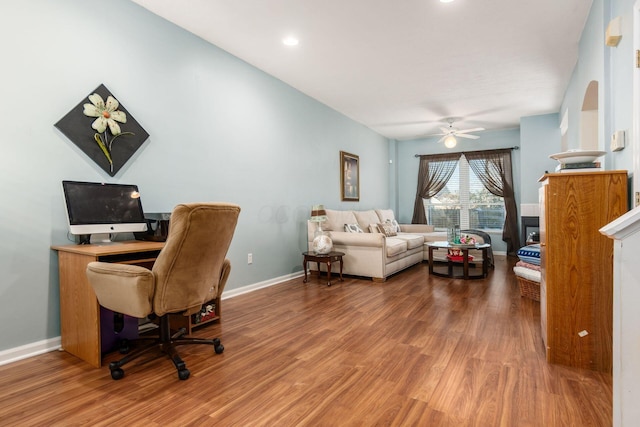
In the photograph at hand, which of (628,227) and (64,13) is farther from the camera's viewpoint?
(64,13)

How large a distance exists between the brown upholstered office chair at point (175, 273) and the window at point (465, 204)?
6.74 metres

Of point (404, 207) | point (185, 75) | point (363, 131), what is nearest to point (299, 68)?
point (185, 75)

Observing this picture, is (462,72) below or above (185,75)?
above

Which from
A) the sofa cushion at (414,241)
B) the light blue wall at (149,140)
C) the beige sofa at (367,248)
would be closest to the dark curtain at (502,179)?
the sofa cushion at (414,241)

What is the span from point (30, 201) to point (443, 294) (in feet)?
12.8

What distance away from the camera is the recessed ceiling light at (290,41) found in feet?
11.6

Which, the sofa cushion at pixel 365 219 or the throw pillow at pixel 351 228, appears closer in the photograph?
the throw pillow at pixel 351 228

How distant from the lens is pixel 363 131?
23.3 feet

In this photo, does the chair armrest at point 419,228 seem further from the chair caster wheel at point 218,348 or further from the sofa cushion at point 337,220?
the chair caster wheel at point 218,348

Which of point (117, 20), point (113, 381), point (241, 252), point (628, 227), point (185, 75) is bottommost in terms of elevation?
point (113, 381)

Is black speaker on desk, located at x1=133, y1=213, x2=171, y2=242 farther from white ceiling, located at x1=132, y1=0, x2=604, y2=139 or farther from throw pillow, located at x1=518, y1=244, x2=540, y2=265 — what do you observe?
throw pillow, located at x1=518, y1=244, x2=540, y2=265

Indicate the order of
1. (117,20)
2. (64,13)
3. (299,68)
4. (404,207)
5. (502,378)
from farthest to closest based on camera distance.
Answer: (404,207)
(299,68)
(117,20)
(64,13)
(502,378)

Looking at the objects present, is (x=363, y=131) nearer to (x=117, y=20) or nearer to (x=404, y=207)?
(x=404, y=207)

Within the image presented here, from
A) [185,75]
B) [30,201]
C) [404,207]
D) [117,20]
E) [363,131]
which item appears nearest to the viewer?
[30,201]
